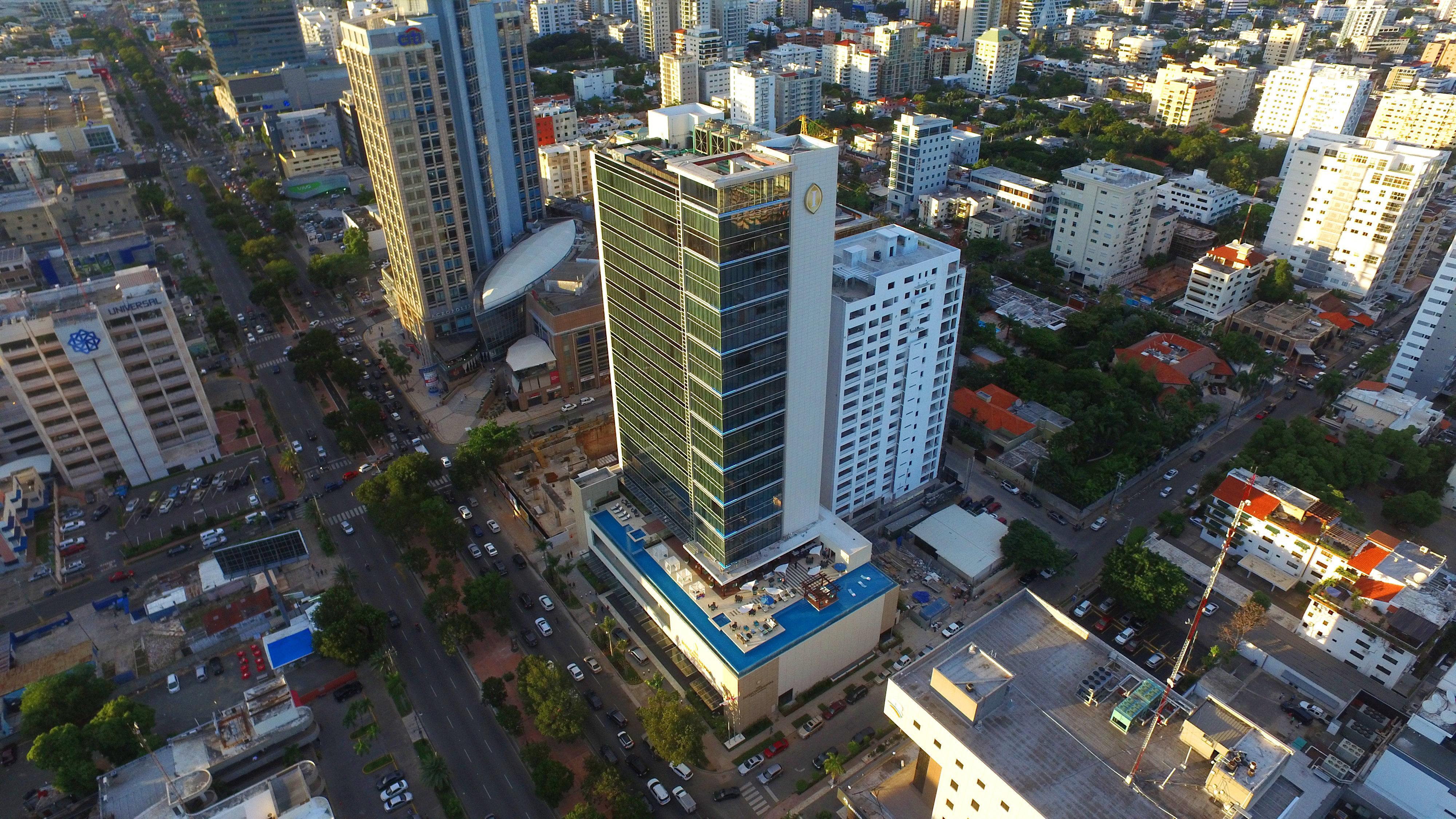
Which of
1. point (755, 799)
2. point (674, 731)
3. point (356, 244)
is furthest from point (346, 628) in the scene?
point (356, 244)

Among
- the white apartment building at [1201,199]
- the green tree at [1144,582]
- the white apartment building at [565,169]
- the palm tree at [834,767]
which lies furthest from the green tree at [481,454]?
the white apartment building at [1201,199]

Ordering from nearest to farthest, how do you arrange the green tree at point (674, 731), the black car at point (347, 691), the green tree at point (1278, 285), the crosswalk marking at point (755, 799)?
the green tree at point (674, 731) → the crosswalk marking at point (755, 799) → the black car at point (347, 691) → the green tree at point (1278, 285)

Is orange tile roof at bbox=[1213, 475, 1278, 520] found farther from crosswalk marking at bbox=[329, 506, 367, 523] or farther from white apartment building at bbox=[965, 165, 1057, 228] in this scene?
crosswalk marking at bbox=[329, 506, 367, 523]

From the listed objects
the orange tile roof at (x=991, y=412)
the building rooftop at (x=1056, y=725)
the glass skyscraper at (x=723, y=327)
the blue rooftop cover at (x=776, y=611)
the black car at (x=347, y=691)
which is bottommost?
the black car at (x=347, y=691)

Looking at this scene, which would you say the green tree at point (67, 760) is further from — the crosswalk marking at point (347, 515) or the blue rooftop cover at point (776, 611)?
the blue rooftop cover at point (776, 611)

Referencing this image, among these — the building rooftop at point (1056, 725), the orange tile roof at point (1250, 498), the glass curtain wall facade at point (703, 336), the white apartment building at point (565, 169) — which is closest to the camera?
the building rooftop at point (1056, 725)

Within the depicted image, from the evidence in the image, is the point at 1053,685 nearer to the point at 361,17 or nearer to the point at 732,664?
the point at 732,664
